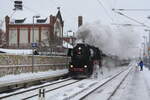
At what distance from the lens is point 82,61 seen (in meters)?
34.9

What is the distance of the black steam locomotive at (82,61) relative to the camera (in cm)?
3466

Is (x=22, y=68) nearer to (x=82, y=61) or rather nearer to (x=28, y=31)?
(x=82, y=61)

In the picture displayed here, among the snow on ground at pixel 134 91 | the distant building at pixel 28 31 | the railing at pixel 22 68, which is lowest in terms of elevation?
the snow on ground at pixel 134 91

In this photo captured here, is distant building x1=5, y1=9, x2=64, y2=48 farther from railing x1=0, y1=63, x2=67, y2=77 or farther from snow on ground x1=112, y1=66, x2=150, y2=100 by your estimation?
snow on ground x1=112, y1=66, x2=150, y2=100

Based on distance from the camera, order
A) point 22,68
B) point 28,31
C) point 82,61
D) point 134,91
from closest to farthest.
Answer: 1. point 134,91
2. point 22,68
3. point 82,61
4. point 28,31

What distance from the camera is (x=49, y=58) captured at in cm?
3703

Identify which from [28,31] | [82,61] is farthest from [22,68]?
[28,31]

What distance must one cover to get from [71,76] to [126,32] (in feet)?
113

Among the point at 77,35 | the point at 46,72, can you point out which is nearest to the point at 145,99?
the point at 46,72

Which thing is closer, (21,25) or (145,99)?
(145,99)

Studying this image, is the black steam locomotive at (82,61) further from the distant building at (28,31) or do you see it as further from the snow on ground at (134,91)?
the distant building at (28,31)

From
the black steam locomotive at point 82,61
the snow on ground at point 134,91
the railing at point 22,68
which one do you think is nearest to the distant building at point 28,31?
the railing at point 22,68

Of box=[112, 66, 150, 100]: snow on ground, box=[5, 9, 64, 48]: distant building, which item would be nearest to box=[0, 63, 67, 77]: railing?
box=[112, 66, 150, 100]: snow on ground

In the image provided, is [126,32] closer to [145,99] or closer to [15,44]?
[15,44]
